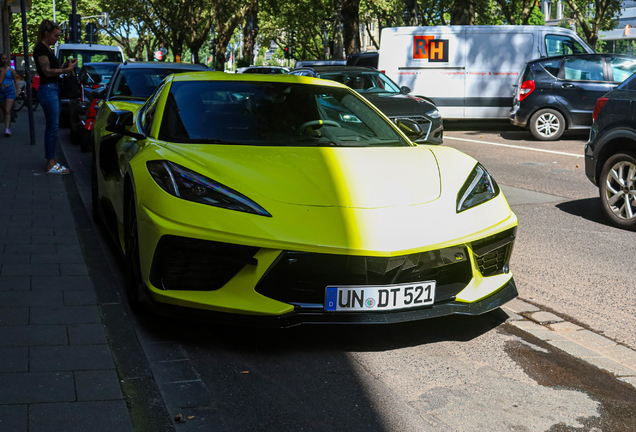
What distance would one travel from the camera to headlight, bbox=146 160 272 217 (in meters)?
3.74

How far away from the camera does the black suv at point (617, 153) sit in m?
7.01

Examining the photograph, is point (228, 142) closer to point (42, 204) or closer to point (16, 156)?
point (42, 204)

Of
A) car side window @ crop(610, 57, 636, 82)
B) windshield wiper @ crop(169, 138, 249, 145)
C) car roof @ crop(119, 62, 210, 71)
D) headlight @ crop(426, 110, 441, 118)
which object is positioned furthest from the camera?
car side window @ crop(610, 57, 636, 82)

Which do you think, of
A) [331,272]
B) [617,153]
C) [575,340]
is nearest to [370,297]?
[331,272]

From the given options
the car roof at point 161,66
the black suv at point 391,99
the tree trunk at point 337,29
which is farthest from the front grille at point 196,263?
the tree trunk at point 337,29

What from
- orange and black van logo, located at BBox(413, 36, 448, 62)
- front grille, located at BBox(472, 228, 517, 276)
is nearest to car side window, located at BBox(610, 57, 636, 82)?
orange and black van logo, located at BBox(413, 36, 448, 62)

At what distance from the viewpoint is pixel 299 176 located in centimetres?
404

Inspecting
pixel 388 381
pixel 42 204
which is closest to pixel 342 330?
pixel 388 381

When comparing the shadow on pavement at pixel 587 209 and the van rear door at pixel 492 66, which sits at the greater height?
the van rear door at pixel 492 66

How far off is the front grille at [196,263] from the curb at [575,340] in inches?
68.3

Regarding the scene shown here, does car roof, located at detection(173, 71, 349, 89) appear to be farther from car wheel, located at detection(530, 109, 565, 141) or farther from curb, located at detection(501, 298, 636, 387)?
car wheel, located at detection(530, 109, 565, 141)

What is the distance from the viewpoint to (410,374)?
362 cm

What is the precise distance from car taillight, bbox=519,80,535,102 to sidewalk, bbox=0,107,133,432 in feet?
37.1

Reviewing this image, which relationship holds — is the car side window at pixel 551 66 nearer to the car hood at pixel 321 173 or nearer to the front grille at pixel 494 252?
the car hood at pixel 321 173
